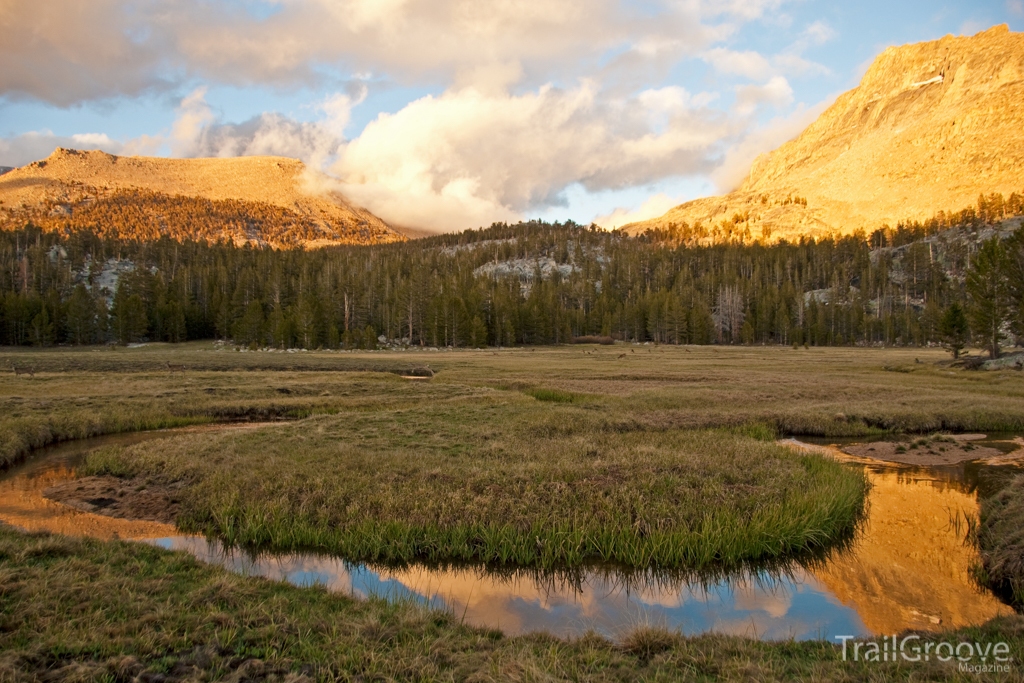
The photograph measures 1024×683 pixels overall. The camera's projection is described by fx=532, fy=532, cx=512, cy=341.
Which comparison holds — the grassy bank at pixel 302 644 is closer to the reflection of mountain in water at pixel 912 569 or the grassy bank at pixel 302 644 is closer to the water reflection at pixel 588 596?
the water reflection at pixel 588 596

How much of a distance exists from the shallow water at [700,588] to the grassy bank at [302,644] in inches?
46.9

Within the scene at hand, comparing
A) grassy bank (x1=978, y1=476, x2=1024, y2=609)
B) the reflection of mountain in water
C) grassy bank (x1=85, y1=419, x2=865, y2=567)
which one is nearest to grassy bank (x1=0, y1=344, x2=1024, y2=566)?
grassy bank (x1=85, y1=419, x2=865, y2=567)

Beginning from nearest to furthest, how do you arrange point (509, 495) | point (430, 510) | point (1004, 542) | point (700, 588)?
point (700, 588) < point (1004, 542) < point (430, 510) < point (509, 495)

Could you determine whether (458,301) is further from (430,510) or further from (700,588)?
(700,588)

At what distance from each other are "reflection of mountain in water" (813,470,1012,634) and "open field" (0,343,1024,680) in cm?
101

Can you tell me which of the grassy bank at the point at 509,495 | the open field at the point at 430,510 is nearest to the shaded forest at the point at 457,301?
the open field at the point at 430,510

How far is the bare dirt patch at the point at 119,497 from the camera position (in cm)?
1560

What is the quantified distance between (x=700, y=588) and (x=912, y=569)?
5265mm

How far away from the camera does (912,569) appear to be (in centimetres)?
1239

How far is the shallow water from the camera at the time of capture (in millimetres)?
10141

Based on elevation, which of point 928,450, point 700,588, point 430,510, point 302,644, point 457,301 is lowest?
point 700,588

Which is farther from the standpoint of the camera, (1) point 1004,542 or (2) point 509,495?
(2) point 509,495

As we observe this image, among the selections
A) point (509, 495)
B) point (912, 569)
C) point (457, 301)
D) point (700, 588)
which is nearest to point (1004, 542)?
point (912, 569)

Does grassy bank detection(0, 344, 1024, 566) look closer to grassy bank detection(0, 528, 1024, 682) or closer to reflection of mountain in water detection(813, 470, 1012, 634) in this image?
reflection of mountain in water detection(813, 470, 1012, 634)
